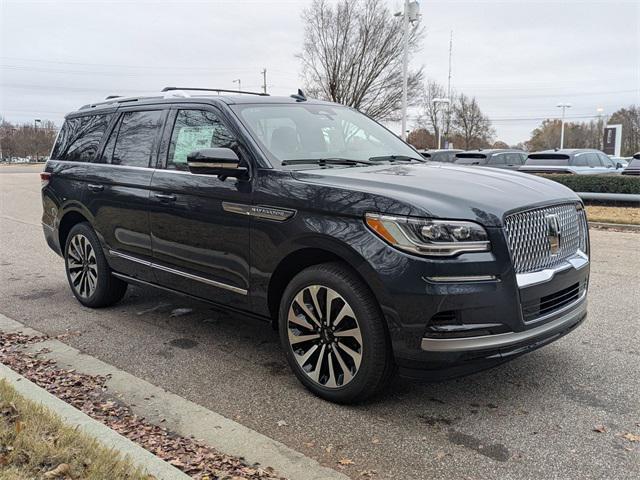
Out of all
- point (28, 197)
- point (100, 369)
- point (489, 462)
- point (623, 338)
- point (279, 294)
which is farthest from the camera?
point (28, 197)

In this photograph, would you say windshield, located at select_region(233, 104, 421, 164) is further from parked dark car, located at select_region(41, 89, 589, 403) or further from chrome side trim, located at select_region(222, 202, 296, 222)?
chrome side trim, located at select_region(222, 202, 296, 222)

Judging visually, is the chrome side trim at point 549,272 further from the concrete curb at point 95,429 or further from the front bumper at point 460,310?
the concrete curb at point 95,429

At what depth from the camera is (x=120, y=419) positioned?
139 inches

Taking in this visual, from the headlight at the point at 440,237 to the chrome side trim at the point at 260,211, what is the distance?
854 millimetres

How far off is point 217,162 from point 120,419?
5.83 feet

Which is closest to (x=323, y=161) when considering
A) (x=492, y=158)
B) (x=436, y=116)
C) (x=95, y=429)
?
(x=95, y=429)

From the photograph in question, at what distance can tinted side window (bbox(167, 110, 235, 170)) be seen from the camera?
4.46 metres

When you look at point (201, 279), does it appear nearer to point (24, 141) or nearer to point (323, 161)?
point (323, 161)

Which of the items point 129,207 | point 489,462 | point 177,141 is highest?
point 177,141

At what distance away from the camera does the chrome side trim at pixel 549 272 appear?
329 cm

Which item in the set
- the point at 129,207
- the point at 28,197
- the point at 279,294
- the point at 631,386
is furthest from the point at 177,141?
the point at 28,197

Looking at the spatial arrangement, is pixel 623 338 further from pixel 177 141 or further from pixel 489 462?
pixel 177 141

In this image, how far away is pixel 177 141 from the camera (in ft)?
15.9

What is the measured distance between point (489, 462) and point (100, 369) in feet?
9.41
